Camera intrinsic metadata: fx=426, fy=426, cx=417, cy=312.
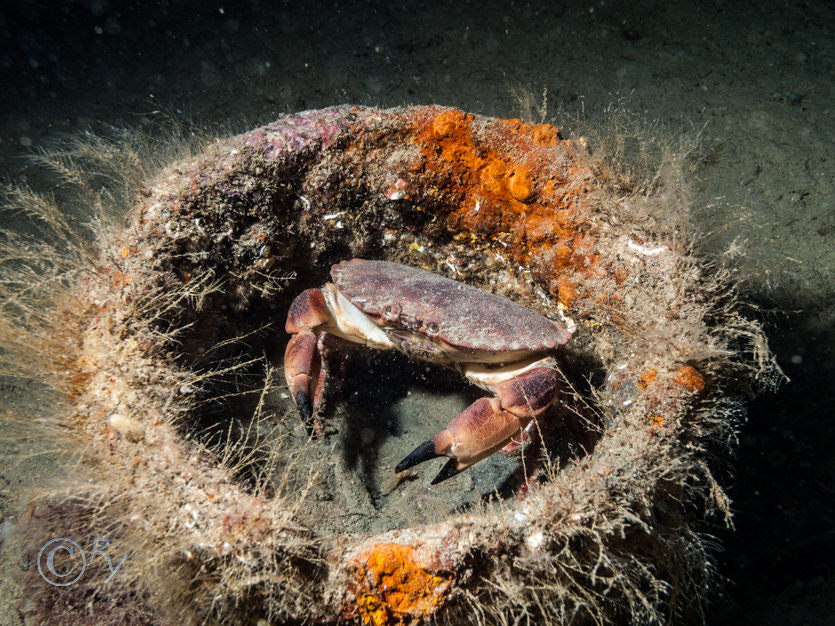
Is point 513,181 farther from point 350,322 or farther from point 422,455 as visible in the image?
point 422,455

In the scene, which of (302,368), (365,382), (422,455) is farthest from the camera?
(365,382)

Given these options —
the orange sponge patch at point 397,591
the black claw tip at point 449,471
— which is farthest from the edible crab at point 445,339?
the orange sponge patch at point 397,591

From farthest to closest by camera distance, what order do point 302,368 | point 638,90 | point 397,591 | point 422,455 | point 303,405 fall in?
point 638,90 → point 302,368 → point 303,405 → point 422,455 → point 397,591

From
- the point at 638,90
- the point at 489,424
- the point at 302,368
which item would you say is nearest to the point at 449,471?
the point at 489,424

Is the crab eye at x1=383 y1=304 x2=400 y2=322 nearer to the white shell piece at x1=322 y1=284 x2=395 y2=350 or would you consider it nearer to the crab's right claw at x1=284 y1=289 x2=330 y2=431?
the white shell piece at x1=322 y1=284 x2=395 y2=350

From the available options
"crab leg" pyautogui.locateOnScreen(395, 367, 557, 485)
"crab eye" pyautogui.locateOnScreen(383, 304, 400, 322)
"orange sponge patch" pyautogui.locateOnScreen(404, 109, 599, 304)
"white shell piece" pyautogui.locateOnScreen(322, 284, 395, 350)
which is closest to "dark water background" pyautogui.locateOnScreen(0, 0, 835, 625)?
"orange sponge patch" pyautogui.locateOnScreen(404, 109, 599, 304)

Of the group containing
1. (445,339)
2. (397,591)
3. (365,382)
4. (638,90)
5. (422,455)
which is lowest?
(365,382)

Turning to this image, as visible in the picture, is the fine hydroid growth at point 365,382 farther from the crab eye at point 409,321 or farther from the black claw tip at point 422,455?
the crab eye at point 409,321

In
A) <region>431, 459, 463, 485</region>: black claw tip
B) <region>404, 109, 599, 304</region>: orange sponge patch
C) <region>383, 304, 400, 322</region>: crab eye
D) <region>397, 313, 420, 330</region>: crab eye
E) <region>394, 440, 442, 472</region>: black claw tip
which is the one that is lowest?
<region>431, 459, 463, 485</region>: black claw tip
